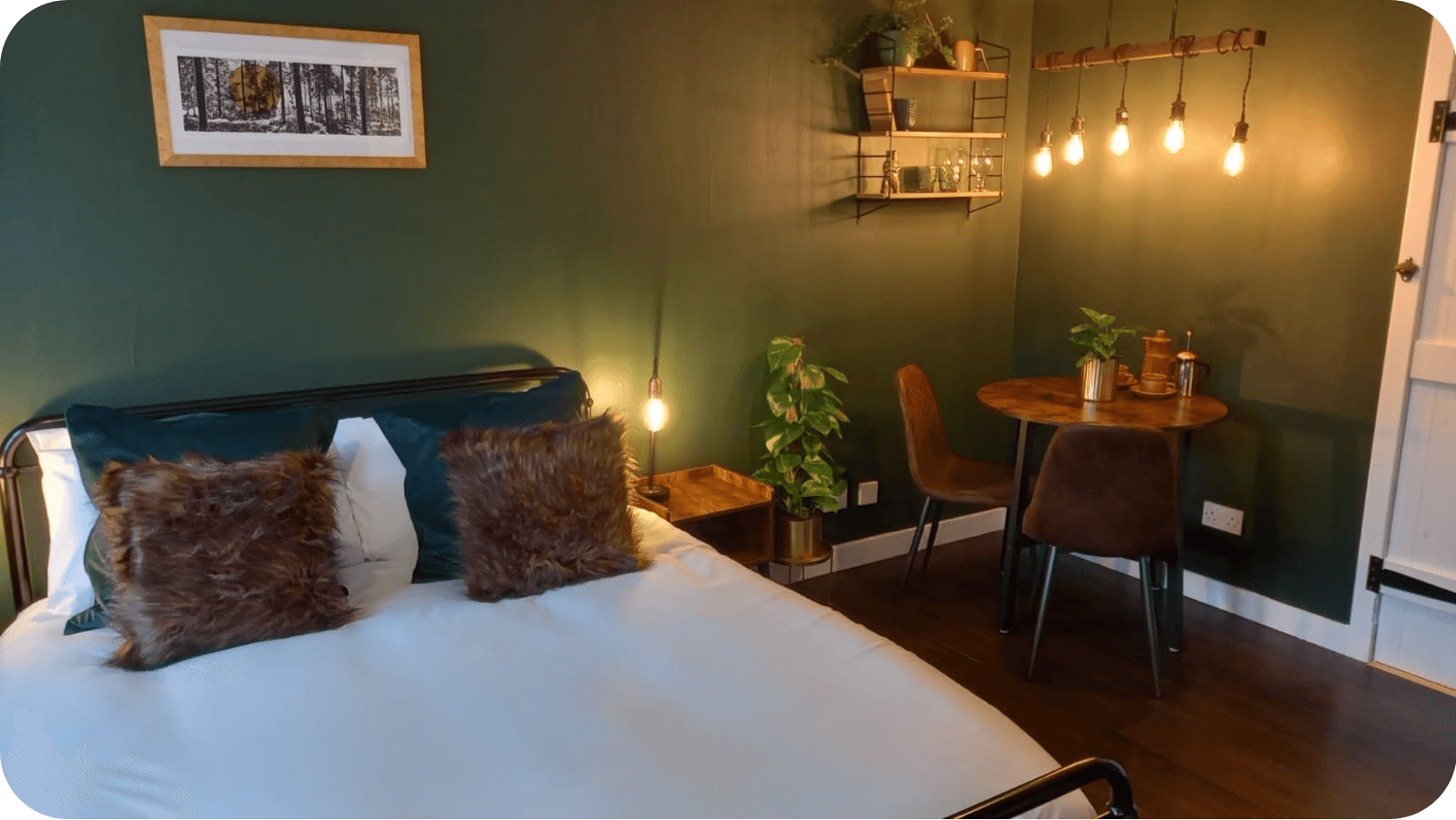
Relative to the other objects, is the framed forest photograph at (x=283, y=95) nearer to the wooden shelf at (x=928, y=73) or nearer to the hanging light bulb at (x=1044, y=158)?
the wooden shelf at (x=928, y=73)

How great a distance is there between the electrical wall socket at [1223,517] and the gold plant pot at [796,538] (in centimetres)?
147

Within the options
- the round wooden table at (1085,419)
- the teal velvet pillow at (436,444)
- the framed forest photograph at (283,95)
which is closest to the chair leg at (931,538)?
the round wooden table at (1085,419)

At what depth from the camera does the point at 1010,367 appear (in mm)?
4637

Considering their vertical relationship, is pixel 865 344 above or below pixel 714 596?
above

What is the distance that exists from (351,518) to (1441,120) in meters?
3.38

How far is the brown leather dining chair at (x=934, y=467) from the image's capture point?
3693mm

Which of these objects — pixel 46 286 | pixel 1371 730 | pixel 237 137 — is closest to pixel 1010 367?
pixel 1371 730

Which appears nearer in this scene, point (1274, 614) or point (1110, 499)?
point (1110, 499)

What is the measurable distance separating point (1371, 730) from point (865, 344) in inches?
84.3

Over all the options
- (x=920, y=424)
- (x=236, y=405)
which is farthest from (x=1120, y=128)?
(x=236, y=405)

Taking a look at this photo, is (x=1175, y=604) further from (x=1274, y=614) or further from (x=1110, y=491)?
(x=1110, y=491)

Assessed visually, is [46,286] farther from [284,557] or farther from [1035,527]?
[1035,527]

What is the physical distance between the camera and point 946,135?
393cm

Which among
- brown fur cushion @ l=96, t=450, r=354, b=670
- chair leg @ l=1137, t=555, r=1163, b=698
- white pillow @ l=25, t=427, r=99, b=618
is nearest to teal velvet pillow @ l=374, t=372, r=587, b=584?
brown fur cushion @ l=96, t=450, r=354, b=670
